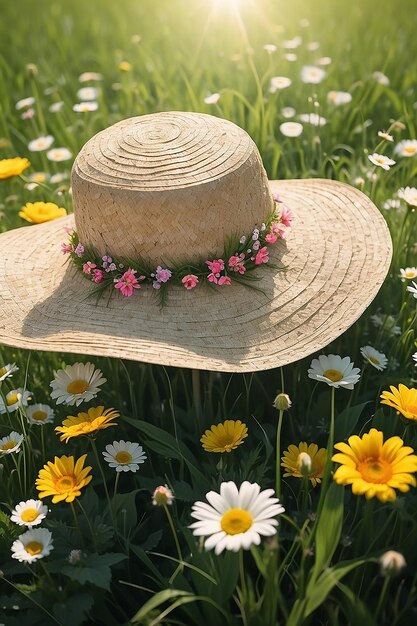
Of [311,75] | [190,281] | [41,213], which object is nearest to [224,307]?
[190,281]

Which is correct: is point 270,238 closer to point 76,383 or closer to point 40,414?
point 76,383

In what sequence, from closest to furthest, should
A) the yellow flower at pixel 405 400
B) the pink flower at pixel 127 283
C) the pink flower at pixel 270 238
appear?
1. the yellow flower at pixel 405 400
2. the pink flower at pixel 127 283
3. the pink flower at pixel 270 238

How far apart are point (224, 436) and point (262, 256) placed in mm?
426

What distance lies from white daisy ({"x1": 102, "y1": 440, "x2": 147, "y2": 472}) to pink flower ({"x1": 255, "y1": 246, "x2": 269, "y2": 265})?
501 mm

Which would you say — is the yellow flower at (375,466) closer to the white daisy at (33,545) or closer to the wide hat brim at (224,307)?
the wide hat brim at (224,307)

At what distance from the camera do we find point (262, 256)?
5.74ft

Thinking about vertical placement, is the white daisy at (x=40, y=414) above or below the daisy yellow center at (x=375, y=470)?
below

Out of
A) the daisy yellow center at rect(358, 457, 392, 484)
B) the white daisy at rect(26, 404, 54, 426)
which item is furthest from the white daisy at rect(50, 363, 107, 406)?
the daisy yellow center at rect(358, 457, 392, 484)

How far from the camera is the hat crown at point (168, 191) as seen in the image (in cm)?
165

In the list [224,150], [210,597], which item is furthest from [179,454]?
[224,150]

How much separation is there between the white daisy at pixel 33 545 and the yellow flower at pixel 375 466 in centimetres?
56

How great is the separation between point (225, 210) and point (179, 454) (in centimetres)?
55

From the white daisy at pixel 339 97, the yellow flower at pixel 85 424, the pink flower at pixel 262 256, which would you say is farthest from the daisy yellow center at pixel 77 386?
the white daisy at pixel 339 97

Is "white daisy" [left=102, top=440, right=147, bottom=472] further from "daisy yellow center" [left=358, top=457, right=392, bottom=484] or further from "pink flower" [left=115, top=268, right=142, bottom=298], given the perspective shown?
"daisy yellow center" [left=358, top=457, right=392, bottom=484]
